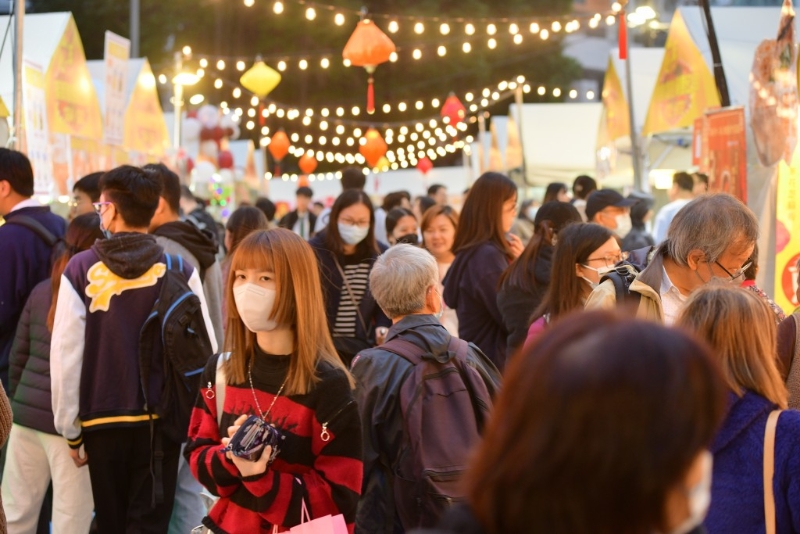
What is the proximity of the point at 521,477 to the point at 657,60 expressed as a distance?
1594cm

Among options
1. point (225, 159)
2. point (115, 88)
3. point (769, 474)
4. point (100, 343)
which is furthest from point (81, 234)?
point (225, 159)

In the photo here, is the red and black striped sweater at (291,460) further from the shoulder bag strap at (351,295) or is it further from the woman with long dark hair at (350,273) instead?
the shoulder bag strap at (351,295)

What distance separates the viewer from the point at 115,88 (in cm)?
1205

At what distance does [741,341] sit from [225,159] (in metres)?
23.9

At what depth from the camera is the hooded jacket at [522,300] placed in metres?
5.65

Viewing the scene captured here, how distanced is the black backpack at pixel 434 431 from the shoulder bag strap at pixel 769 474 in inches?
43.0

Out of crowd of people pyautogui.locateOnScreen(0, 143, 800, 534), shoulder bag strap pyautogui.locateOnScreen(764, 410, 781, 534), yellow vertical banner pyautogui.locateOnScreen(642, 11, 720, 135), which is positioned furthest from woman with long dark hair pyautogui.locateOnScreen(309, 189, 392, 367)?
yellow vertical banner pyautogui.locateOnScreen(642, 11, 720, 135)

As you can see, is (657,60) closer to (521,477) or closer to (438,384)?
(438,384)

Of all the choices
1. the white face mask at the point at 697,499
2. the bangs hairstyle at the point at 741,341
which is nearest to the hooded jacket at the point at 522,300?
the bangs hairstyle at the point at 741,341

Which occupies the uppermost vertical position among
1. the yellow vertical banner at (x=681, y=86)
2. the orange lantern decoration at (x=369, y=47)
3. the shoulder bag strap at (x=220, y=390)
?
the orange lantern decoration at (x=369, y=47)

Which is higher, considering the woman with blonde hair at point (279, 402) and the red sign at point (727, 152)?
the red sign at point (727, 152)

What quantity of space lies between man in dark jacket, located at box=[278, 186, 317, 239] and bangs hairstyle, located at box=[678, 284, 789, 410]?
36.9 feet

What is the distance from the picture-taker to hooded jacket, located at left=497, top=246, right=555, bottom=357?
5648 millimetres

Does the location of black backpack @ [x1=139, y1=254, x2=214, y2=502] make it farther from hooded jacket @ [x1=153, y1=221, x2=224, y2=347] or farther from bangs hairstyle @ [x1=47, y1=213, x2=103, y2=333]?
hooded jacket @ [x1=153, y1=221, x2=224, y2=347]
